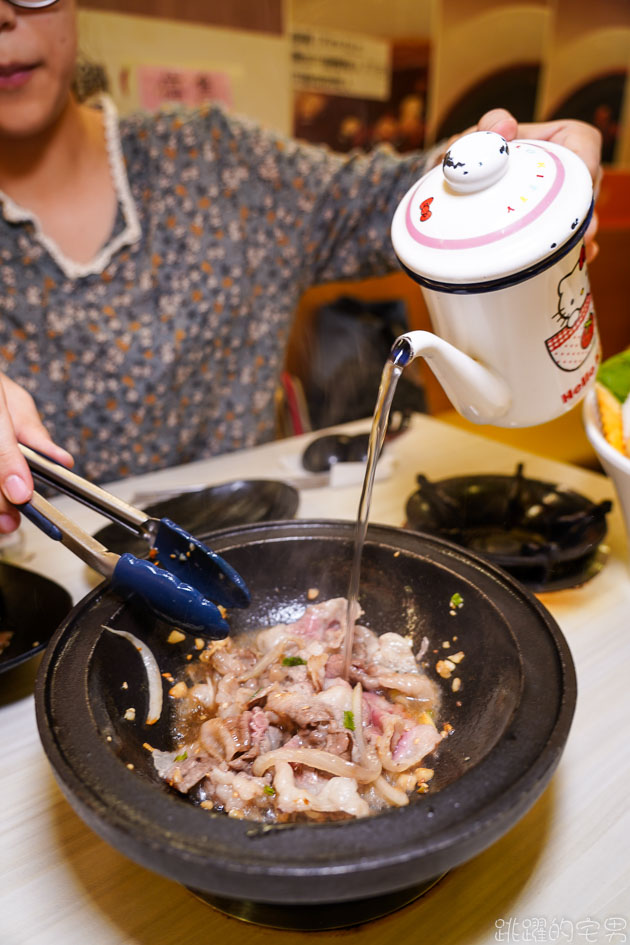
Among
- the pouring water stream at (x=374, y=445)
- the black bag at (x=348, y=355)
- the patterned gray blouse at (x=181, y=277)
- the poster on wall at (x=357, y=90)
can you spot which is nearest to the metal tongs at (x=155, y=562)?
the pouring water stream at (x=374, y=445)

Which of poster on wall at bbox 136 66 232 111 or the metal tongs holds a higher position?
poster on wall at bbox 136 66 232 111

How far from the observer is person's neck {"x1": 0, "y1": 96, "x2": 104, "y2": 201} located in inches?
74.3

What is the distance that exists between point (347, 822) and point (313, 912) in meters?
0.19

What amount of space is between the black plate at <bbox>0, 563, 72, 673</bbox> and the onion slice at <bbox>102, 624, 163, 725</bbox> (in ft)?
0.58

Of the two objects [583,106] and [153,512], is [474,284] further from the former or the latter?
[583,106]

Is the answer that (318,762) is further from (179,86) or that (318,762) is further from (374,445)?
(179,86)

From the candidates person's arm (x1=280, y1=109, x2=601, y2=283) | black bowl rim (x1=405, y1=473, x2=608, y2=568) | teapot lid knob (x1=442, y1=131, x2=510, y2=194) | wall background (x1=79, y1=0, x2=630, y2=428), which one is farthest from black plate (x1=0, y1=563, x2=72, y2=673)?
wall background (x1=79, y1=0, x2=630, y2=428)

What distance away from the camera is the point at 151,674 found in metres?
1.00

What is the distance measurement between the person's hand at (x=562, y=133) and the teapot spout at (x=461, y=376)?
34cm

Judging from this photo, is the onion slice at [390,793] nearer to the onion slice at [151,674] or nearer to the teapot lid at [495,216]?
the onion slice at [151,674]

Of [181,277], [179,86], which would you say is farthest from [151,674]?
[179,86]

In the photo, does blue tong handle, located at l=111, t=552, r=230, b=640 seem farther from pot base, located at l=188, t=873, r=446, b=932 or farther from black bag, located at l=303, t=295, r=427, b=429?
black bag, located at l=303, t=295, r=427, b=429

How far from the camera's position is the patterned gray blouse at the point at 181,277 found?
1.95m

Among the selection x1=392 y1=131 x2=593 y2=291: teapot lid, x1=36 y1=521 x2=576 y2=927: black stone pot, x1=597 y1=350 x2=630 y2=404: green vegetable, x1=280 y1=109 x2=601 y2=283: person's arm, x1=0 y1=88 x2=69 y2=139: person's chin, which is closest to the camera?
x1=36 y1=521 x2=576 y2=927: black stone pot
